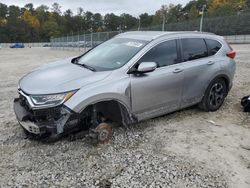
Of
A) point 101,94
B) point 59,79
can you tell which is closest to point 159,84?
point 101,94

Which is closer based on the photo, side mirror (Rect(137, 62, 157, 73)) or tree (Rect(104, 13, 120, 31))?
side mirror (Rect(137, 62, 157, 73))

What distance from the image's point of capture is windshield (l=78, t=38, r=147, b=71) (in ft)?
15.2

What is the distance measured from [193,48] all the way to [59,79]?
2.63 metres

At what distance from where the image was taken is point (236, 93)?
729 cm

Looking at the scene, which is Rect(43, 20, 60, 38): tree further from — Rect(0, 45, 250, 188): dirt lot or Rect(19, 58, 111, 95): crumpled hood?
Rect(19, 58, 111, 95): crumpled hood

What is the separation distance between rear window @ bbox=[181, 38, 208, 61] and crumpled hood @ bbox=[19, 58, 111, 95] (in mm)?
1693

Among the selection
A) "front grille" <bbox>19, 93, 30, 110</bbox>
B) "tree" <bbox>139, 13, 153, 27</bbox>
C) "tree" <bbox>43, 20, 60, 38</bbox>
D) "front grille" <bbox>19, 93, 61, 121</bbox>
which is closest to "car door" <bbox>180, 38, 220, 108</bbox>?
"front grille" <bbox>19, 93, 61, 121</bbox>

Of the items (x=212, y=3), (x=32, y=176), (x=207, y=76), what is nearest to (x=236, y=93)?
(x=207, y=76)

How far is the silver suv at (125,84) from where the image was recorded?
3.95 meters

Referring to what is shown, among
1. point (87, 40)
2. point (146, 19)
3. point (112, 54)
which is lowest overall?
point (112, 54)

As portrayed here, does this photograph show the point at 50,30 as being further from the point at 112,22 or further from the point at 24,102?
the point at 24,102

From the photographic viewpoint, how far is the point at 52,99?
3.89 m

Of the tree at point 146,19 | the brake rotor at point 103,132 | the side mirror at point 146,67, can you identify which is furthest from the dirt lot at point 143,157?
the tree at point 146,19

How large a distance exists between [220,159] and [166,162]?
2.48ft
